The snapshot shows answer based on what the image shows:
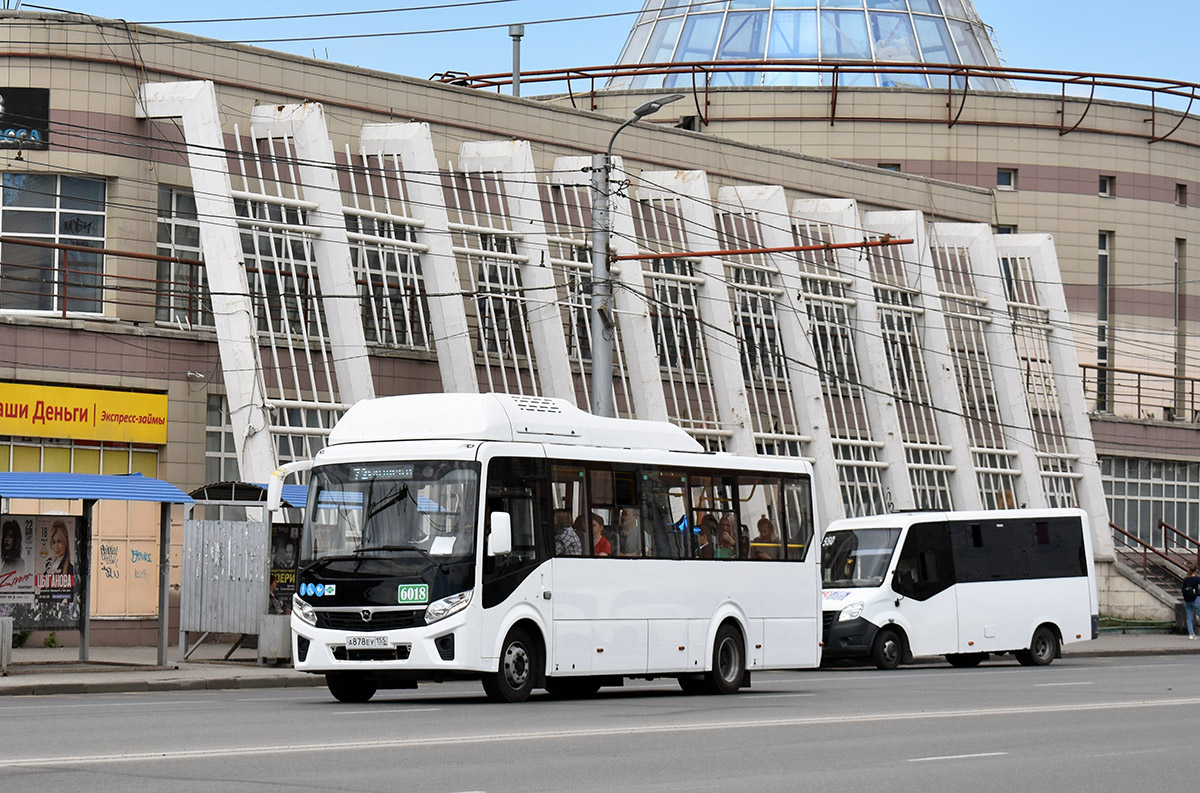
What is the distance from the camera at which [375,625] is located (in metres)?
17.9

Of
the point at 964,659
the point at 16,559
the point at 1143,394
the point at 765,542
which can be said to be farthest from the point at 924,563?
the point at 1143,394

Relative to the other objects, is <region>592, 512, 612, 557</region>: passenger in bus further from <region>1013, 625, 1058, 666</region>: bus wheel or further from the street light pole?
<region>1013, 625, 1058, 666</region>: bus wheel

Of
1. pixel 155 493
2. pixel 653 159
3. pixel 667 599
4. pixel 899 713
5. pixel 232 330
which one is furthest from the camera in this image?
pixel 653 159

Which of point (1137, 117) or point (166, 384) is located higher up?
point (1137, 117)

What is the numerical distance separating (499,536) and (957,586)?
47.8 feet

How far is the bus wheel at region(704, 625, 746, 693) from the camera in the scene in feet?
69.4

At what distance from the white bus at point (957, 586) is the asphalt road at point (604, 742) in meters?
8.05

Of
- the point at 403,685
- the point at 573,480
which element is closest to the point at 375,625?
the point at 403,685

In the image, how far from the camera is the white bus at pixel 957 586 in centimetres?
2955

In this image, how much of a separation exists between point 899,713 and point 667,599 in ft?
12.8

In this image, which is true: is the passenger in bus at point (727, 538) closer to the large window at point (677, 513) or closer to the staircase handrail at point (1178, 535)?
the large window at point (677, 513)

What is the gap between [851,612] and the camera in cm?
2939

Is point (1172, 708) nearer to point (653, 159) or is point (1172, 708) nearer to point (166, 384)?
point (166, 384)

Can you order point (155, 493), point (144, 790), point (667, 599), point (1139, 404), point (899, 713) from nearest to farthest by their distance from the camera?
point (144, 790) → point (899, 713) → point (667, 599) → point (155, 493) → point (1139, 404)
